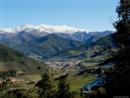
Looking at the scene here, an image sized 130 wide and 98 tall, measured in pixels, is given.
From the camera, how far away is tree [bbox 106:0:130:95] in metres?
37.4

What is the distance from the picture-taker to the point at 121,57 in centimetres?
3800

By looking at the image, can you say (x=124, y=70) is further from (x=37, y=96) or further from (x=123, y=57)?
(x=37, y=96)

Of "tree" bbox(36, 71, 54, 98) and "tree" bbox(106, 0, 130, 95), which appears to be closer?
"tree" bbox(106, 0, 130, 95)

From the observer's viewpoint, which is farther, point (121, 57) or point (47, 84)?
point (47, 84)

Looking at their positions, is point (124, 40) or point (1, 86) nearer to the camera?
point (124, 40)

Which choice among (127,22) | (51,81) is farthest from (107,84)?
(51,81)

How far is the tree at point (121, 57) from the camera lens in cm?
3744

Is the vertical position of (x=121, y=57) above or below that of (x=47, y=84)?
below

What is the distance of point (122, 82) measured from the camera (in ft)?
124

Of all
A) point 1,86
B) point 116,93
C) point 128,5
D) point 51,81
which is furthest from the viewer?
point 1,86

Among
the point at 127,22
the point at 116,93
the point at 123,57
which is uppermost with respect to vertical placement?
the point at 127,22

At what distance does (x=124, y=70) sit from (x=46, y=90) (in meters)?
69.1

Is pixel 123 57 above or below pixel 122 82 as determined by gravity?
above

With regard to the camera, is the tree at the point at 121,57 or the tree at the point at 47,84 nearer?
the tree at the point at 121,57
